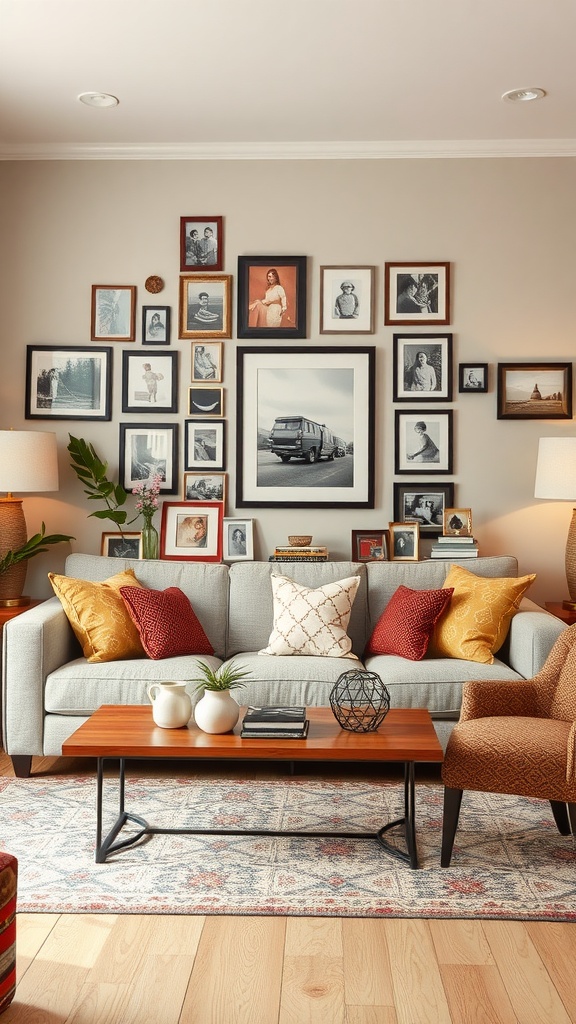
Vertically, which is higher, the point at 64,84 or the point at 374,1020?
the point at 64,84

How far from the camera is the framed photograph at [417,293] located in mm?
4785

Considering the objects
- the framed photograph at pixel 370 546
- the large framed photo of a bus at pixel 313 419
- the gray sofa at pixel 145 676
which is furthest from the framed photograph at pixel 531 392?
the gray sofa at pixel 145 676

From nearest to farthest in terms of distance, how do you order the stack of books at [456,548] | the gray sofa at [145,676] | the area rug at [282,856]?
1. the area rug at [282,856]
2. the gray sofa at [145,676]
3. the stack of books at [456,548]

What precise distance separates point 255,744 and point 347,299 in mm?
2680

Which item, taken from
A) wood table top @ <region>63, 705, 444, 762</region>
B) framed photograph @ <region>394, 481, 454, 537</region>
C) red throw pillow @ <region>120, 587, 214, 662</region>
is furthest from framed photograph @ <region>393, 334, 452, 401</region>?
wood table top @ <region>63, 705, 444, 762</region>

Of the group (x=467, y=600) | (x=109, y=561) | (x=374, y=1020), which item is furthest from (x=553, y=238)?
(x=374, y=1020)

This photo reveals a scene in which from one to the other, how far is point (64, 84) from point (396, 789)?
131 inches

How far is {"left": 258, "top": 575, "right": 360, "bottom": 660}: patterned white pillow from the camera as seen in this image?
413cm

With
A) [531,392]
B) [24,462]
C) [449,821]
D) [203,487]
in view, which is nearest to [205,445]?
[203,487]

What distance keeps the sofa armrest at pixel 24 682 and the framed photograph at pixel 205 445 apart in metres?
1.36

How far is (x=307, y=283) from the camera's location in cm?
482

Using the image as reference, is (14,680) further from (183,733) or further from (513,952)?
(513,952)

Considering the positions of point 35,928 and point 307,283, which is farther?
point 307,283

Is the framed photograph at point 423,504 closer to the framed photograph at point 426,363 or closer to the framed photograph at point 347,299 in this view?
the framed photograph at point 426,363
